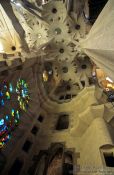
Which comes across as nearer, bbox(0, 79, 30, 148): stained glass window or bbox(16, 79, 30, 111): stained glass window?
bbox(0, 79, 30, 148): stained glass window

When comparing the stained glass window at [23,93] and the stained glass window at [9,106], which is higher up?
the stained glass window at [23,93]

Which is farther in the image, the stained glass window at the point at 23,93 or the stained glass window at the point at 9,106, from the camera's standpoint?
the stained glass window at the point at 23,93

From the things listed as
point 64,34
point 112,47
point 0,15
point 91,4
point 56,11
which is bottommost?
point 112,47

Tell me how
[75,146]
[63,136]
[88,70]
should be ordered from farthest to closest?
[88,70] < [63,136] < [75,146]

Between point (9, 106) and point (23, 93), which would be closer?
point (9, 106)

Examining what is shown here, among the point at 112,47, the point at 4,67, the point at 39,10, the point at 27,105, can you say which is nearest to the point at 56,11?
the point at 39,10

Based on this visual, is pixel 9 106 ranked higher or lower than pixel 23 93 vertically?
lower

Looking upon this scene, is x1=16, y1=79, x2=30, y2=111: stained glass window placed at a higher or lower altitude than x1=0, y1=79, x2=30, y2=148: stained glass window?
higher

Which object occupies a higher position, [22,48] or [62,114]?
[22,48]

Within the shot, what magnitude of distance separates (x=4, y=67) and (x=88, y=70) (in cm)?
1130

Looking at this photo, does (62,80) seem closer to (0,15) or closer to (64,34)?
(64,34)

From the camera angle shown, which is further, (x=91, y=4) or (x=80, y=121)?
(x=91, y=4)

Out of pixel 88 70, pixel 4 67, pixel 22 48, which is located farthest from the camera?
pixel 88 70

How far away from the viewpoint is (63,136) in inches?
455
